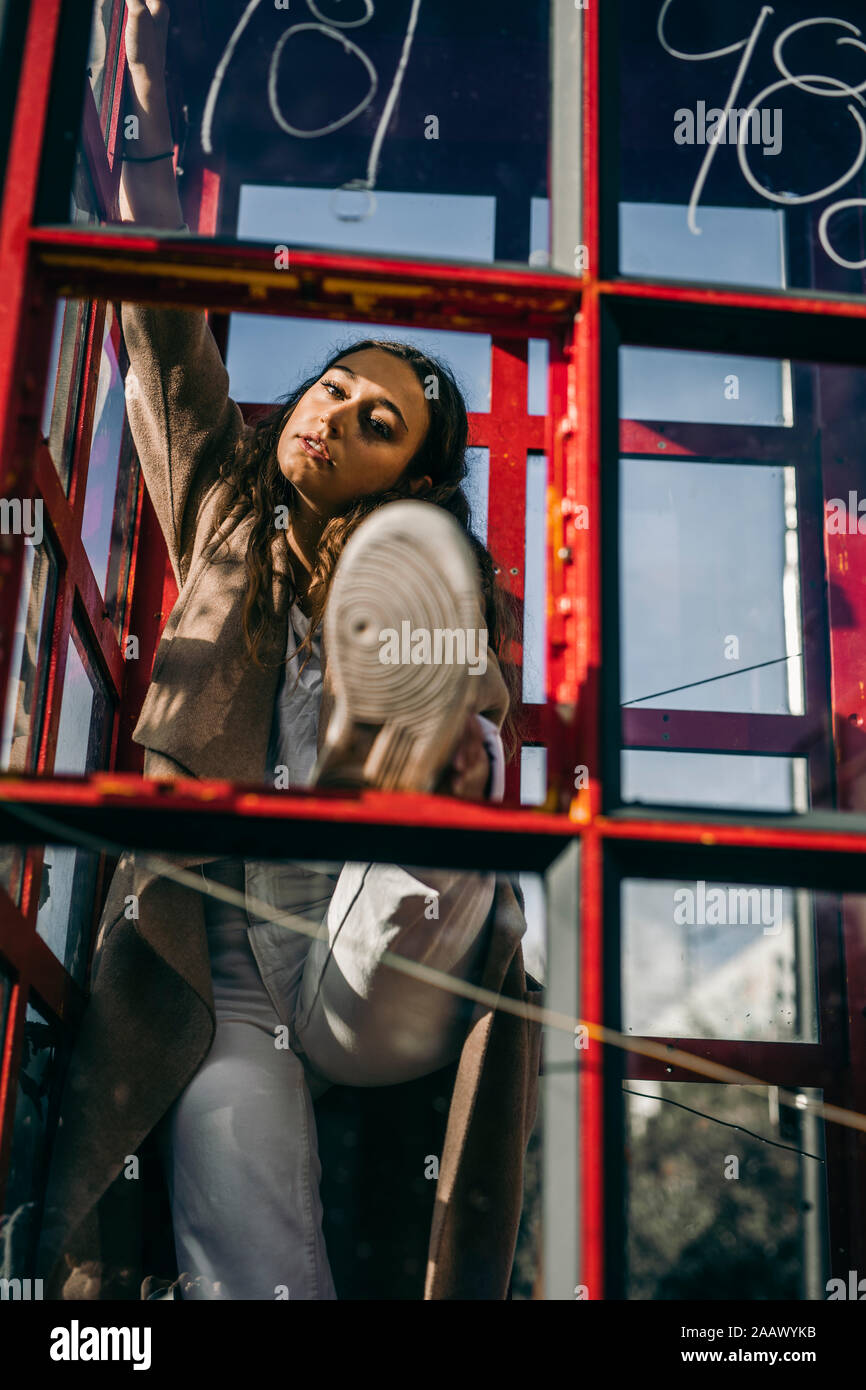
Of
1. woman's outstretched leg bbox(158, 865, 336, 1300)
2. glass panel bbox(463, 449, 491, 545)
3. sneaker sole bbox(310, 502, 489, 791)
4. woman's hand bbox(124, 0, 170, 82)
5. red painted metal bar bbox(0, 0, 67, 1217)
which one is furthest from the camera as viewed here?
glass panel bbox(463, 449, 491, 545)

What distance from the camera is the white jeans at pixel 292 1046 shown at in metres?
1.73

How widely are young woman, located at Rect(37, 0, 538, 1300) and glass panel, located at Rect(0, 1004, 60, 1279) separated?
0.22ft

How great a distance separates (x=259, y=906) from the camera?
6.47 feet

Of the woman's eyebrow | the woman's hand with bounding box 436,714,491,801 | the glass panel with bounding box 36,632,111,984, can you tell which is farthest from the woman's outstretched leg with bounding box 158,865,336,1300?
the woman's eyebrow

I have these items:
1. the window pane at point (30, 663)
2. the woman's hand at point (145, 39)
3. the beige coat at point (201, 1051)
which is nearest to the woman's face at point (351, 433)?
the beige coat at point (201, 1051)

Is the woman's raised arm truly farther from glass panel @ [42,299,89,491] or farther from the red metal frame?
the red metal frame

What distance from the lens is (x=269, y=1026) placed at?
192 cm

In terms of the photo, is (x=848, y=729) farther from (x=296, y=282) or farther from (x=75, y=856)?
(x=296, y=282)

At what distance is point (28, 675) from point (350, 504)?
0.58m

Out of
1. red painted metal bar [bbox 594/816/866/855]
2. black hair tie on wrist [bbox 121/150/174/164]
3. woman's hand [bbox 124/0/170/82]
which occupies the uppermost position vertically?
woman's hand [bbox 124/0/170/82]

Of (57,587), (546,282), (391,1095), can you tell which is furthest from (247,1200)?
(546,282)

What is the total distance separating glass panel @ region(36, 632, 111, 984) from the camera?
2.02m

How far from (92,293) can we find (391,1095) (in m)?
1.40

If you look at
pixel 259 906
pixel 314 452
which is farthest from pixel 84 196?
pixel 259 906
